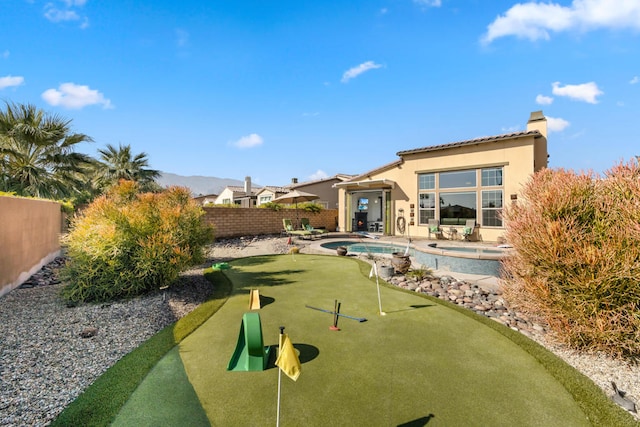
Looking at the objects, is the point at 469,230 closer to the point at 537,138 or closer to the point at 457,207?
the point at 457,207

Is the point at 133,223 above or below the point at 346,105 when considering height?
below

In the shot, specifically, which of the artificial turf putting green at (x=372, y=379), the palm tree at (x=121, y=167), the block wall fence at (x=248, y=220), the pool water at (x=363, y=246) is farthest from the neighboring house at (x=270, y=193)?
the artificial turf putting green at (x=372, y=379)

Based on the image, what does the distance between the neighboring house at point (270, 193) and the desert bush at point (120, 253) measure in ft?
71.3

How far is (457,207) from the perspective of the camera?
49.7 feet

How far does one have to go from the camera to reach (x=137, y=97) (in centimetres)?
1229

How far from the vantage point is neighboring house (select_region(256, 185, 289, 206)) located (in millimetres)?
28573

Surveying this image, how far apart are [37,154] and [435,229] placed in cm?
2013

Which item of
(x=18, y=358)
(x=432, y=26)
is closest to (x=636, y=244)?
(x=18, y=358)

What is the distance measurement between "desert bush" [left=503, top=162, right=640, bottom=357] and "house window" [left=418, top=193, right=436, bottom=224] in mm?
12100

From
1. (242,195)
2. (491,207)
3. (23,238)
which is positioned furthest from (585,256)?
(242,195)

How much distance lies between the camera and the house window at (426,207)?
16.0 metres

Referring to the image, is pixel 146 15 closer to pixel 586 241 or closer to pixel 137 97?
pixel 137 97

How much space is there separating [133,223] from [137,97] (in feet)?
30.3

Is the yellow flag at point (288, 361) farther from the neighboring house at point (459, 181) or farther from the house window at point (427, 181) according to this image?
the house window at point (427, 181)
